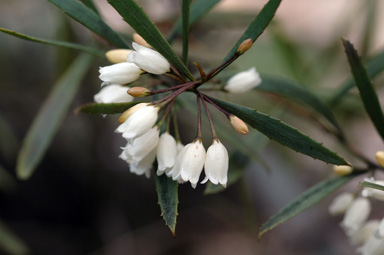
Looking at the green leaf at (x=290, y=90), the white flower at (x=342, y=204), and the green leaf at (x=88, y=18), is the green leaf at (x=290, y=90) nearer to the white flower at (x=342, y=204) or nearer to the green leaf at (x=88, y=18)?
the white flower at (x=342, y=204)

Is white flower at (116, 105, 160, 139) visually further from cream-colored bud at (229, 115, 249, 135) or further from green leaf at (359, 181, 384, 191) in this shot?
green leaf at (359, 181, 384, 191)

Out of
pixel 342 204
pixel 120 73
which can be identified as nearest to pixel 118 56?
Result: pixel 120 73

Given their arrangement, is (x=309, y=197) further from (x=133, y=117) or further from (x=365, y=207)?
(x=133, y=117)

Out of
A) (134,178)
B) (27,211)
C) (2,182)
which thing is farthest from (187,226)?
(2,182)

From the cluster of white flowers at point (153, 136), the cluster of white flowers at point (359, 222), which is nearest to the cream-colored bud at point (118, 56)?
the cluster of white flowers at point (153, 136)

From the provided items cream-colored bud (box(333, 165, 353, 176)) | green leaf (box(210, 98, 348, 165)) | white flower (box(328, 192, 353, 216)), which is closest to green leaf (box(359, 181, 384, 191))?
green leaf (box(210, 98, 348, 165))

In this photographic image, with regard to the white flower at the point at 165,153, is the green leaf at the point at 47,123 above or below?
above

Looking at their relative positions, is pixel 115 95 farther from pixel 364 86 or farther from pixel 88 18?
pixel 364 86
